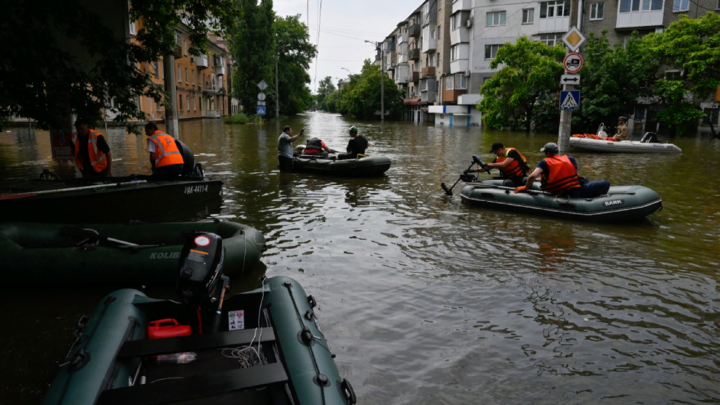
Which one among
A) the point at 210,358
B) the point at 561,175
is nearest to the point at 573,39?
the point at 561,175

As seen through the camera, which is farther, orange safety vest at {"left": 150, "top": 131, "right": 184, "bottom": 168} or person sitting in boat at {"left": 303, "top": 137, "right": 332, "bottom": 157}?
person sitting in boat at {"left": 303, "top": 137, "right": 332, "bottom": 157}

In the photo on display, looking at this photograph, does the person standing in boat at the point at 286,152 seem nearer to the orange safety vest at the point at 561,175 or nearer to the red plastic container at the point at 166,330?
the orange safety vest at the point at 561,175

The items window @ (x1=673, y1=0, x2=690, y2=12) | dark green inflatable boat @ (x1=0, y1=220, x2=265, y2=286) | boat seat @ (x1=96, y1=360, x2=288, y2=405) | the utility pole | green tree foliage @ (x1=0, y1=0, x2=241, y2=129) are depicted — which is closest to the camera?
boat seat @ (x1=96, y1=360, x2=288, y2=405)

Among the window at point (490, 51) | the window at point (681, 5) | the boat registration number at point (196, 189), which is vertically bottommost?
the boat registration number at point (196, 189)

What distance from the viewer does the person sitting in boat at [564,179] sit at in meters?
9.27

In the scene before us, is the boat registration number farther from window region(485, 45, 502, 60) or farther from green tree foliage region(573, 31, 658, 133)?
window region(485, 45, 502, 60)

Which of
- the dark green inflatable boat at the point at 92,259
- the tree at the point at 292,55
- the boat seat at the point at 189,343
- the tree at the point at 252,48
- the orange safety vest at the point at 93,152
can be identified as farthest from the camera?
the tree at the point at 292,55

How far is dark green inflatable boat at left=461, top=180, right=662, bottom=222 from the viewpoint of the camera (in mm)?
8797

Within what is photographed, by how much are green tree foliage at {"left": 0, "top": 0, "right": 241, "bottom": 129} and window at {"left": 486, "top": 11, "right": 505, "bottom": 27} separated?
34.6 metres

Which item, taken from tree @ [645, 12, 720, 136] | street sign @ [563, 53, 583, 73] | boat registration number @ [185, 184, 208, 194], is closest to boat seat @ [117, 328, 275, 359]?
boat registration number @ [185, 184, 208, 194]

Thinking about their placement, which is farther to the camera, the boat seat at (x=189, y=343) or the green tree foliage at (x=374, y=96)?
the green tree foliage at (x=374, y=96)

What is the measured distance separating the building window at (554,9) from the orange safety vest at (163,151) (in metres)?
37.2

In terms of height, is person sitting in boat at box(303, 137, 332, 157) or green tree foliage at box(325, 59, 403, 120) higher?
green tree foliage at box(325, 59, 403, 120)

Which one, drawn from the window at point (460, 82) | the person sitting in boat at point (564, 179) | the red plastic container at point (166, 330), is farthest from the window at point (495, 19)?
the red plastic container at point (166, 330)
